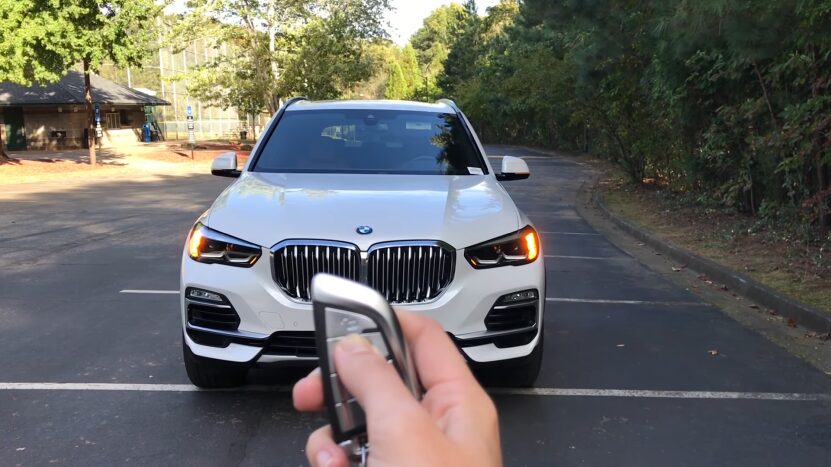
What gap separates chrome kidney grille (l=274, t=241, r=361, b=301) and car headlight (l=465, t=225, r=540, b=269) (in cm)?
66

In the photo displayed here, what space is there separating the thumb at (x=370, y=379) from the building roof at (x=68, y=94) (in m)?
40.5

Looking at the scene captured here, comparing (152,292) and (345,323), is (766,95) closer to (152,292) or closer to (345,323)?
(152,292)

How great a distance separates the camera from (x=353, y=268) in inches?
153

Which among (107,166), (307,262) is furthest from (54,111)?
(307,262)

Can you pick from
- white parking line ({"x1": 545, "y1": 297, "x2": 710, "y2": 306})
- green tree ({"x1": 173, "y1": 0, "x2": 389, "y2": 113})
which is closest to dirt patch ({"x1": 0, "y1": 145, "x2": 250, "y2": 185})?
green tree ({"x1": 173, "y1": 0, "x2": 389, "y2": 113})

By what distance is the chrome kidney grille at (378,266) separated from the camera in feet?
12.8

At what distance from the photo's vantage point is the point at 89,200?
16.5 meters

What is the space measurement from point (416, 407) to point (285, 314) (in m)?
3.02

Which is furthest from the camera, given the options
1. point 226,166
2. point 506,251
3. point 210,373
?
point 226,166

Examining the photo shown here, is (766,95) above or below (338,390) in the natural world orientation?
above

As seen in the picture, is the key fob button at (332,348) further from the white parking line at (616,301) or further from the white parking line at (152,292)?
the white parking line at (152,292)

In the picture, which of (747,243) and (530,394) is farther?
(747,243)

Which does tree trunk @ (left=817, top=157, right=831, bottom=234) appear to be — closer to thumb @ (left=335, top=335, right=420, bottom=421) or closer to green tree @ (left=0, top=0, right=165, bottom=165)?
thumb @ (left=335, top=335, right=420, bottom=421)

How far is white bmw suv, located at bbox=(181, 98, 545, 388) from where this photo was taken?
3.92 metres
